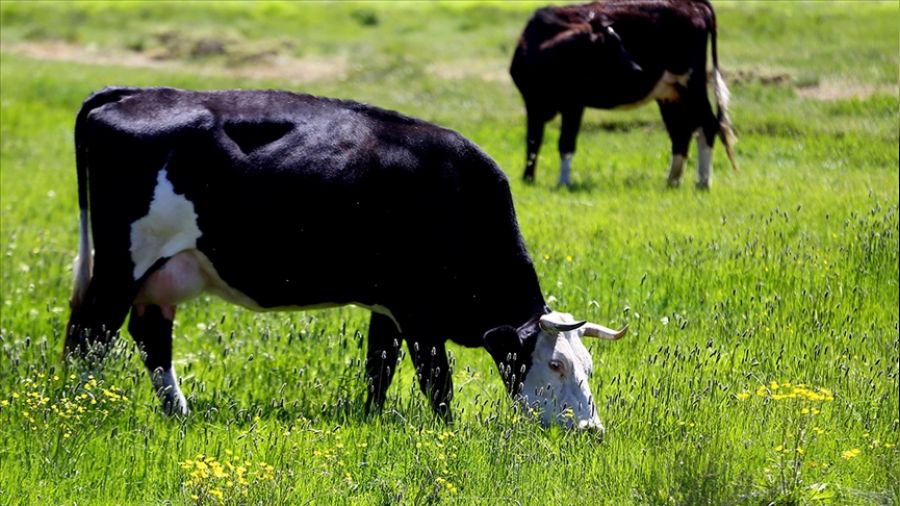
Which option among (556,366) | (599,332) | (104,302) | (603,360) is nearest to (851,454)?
(599,332)

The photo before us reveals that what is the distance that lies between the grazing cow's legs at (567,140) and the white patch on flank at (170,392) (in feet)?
27.2

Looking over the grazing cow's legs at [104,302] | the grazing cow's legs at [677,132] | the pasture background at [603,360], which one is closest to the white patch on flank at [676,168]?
the grazing cow's legs at [677,132]

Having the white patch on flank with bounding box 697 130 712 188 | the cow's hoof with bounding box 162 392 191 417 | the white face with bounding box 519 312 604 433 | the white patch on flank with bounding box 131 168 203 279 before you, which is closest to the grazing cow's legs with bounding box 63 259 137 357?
the white patch on flank with bounding box 131 168 203 279

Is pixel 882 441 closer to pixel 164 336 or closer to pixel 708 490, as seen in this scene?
pixel 708 490

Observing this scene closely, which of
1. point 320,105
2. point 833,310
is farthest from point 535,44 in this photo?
point 320,105

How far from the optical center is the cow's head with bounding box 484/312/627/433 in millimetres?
7445

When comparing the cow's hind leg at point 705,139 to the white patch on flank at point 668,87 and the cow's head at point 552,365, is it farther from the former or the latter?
the cow's head at point 552,365

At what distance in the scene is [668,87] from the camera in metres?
16.8

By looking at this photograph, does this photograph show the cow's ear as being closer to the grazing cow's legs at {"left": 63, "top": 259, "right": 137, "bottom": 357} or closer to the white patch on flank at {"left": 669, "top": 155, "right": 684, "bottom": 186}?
the grazing cow's legs at {"left": 63, "top": 259, "right": 137, "bottom": 357}

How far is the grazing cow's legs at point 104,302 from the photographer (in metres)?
8.19

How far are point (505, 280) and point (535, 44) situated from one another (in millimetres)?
9169

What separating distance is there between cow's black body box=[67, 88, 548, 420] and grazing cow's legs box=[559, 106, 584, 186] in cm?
786

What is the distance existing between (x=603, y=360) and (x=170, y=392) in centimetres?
283

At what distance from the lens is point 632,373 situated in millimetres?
8797
